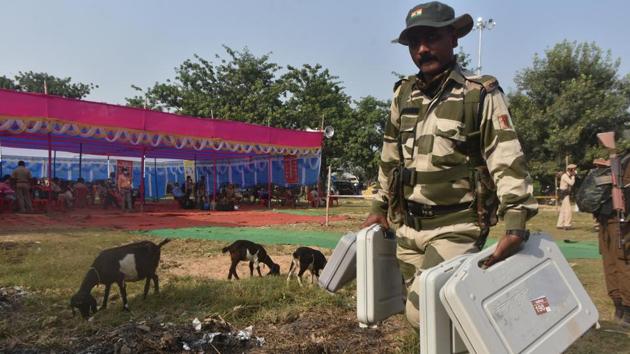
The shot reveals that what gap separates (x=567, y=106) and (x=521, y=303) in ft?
85.7

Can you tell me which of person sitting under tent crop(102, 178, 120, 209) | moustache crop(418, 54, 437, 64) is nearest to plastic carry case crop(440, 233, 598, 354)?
moustache crop(418, 54, 437, 64)

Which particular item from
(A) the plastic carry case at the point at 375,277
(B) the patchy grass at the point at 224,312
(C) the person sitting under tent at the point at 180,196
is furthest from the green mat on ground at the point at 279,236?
(C) the person sitting under tent at the point at 180,196

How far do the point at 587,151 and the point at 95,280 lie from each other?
26084mm

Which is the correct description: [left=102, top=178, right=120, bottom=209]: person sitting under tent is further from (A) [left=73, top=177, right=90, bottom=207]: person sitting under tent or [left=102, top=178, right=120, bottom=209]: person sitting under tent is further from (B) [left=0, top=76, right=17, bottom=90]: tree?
(B) [left=0, top=76, right=17, bottom=90]: tree

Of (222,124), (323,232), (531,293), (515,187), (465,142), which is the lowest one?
(323,232)

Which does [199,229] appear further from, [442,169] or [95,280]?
[442,169]

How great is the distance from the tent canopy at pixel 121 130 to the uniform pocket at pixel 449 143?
12.1 m

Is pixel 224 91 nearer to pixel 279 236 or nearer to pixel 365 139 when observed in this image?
pixel 365 139

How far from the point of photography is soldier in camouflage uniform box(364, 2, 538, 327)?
2.01 m

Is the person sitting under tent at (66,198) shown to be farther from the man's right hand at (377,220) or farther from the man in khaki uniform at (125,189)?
the man's right hand at (377,220)

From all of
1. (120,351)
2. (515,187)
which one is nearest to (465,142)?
(515,187)

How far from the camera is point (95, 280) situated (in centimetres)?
386

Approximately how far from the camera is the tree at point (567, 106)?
2423 centimetres

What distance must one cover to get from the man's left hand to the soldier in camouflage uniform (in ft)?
0.34
